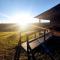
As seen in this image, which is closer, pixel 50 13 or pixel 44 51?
pixel 44 51

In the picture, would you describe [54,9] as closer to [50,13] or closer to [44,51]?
[50,13]

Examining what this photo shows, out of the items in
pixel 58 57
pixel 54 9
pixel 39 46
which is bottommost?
pixel 58 57

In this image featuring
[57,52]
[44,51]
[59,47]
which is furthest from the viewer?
[59,47]

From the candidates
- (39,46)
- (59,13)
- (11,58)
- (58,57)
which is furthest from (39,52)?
(59,13)

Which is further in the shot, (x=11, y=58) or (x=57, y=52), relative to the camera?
(x=57, y=52)

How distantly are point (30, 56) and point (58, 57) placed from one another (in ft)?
6.60

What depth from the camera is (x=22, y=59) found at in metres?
7.97

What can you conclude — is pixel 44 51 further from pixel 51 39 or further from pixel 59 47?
pixel 51 39

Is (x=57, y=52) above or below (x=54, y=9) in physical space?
below

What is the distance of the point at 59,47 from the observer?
1046cm

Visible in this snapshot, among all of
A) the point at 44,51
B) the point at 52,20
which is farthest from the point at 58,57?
the point at 52,20

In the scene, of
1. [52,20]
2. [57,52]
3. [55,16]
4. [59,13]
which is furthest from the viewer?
[52,20]

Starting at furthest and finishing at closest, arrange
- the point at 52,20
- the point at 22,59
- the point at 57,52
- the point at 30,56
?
the point at 52,20 → the point at 57,52 → the point at 22,59 → the point at 30,56

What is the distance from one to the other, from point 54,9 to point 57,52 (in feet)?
18.4
